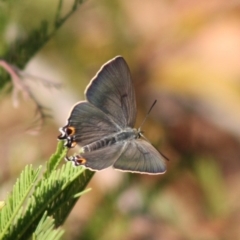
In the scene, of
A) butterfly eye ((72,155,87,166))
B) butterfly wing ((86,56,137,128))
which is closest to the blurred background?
butterfly wing ((86,56,137,128))

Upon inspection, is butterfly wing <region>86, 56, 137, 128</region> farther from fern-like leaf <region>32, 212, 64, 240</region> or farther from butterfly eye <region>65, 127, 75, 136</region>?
fern-like leaf <region>32, 212, 64, 240</region>

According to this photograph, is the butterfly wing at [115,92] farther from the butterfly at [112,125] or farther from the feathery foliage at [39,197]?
the feathery foliage at [39,197]

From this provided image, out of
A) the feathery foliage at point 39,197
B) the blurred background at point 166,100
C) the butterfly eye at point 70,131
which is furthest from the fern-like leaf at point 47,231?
the blurred background at point 166,100

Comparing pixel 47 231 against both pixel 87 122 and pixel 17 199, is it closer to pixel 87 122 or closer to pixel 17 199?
pixel 17 199

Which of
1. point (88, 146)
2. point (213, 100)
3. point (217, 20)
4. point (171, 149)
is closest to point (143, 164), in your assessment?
point (88, 146)

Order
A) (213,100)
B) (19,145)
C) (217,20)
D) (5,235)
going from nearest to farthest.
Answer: (5,235)
(19,145)
(213,100)
(217,20)

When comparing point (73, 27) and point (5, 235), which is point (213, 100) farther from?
point (5, 235)
